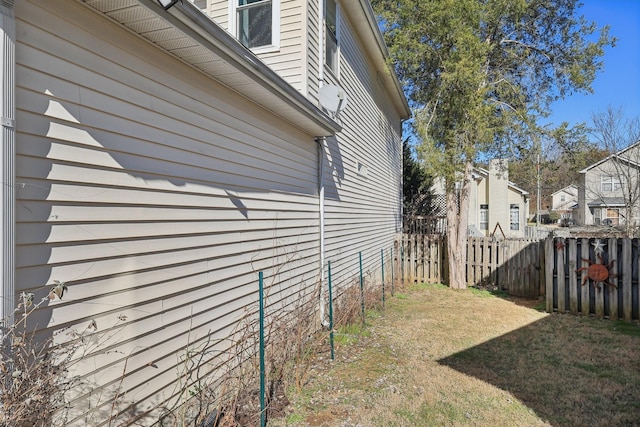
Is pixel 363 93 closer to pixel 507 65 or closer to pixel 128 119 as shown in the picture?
pixel 507 65

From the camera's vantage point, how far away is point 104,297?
240cm

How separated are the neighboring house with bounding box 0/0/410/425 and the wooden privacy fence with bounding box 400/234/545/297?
22.1ft

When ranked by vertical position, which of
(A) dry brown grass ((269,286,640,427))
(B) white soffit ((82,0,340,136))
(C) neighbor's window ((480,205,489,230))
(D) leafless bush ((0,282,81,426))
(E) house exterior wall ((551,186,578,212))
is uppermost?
(E) house exterior wall ((551,186,578,212))

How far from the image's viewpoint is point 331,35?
7.04 metres

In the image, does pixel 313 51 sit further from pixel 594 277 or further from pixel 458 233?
pixel 458 233

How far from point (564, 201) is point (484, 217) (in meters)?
38.0

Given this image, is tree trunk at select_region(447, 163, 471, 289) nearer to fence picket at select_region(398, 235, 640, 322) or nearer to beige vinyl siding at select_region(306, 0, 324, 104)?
fence picket at select_region(398, 235, 640, 322)

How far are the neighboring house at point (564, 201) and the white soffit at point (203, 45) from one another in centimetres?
5564

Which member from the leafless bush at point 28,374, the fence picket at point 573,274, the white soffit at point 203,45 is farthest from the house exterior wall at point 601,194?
the leafless bush at point 28,374

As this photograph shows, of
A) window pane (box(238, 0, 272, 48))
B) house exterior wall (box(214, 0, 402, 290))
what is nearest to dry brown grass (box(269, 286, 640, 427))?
house exterior wall (box(214, 0, 402, 290))

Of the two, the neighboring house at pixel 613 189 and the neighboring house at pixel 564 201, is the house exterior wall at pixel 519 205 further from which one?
the neighboring house at pixel 564 201

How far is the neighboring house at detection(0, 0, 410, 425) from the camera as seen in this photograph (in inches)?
79.0

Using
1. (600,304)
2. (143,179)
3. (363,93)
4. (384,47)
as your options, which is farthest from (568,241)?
(143,179)

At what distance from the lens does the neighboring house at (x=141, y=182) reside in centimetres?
201
